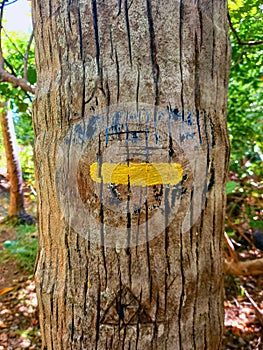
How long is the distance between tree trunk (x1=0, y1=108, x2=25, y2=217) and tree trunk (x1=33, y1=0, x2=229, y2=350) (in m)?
3.75

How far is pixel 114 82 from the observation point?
817 millimetres

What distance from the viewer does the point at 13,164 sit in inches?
181

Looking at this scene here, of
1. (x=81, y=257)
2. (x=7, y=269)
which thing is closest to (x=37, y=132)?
(x=81, y=257)

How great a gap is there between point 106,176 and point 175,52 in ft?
1.16

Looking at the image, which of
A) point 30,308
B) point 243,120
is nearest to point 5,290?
point 30,308

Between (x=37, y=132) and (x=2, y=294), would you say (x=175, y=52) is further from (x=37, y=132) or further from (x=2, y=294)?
(x=2, y=294)

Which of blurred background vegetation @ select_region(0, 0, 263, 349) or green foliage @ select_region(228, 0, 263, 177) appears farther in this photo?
green foliage @ select_region(228, 0, 263, 177)

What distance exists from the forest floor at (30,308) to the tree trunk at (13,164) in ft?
3.71

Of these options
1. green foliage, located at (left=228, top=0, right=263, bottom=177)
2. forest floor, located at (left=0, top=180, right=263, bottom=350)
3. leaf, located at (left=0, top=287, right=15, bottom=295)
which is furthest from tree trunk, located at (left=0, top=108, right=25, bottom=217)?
green foliage, located at (left=228, top=0, right=263, bottom=177)

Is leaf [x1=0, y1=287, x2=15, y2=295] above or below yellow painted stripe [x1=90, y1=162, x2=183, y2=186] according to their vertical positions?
below

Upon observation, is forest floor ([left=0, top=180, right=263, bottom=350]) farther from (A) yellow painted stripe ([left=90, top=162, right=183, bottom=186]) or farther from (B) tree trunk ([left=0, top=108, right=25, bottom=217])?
(A) yellow painted stripe ([left=90, top=162, right=183, bottom=186])

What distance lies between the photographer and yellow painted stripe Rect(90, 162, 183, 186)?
828 mm

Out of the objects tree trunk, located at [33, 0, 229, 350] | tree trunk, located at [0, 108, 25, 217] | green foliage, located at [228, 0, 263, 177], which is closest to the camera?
tree trunk, located at [33, 0, 229, 350]

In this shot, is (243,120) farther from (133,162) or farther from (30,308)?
(30,308)
